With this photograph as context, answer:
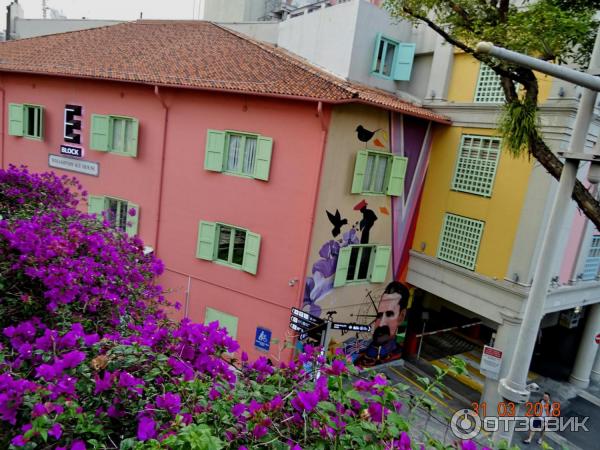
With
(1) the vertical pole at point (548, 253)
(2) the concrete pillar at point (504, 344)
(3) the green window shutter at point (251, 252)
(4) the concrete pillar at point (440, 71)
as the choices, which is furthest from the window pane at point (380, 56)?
(1) the vertical pole at point (548, 253)

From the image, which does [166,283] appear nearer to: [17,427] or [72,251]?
[72,251]

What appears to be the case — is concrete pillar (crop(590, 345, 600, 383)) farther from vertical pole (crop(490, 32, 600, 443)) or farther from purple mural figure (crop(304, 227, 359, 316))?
vertical pole (crop(490, 32, 600, 443))

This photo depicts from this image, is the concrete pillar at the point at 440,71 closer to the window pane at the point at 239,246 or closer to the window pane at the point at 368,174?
the window pane at the point at 368,174

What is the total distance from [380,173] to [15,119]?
14.2m

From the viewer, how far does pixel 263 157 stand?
41.3 feet

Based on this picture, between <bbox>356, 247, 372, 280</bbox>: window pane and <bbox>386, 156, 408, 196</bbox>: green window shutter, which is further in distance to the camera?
<bbox>356, 247, 372, 280</bbox>: window pane

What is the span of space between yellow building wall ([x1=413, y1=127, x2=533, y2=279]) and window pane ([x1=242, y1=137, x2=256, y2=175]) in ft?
19.5

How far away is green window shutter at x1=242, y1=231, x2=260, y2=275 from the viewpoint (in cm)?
1295

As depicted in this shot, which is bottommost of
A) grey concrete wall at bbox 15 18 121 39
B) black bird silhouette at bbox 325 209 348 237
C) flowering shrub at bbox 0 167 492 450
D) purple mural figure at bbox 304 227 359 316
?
purple mural figure at bbox 304 227 359 316

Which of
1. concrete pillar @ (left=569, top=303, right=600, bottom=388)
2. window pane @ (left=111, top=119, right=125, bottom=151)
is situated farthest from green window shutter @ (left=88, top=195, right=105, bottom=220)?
concrete pillar @ (left=569, top=303, right=600, bottom=388)

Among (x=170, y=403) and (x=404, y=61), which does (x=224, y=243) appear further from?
(x=170, y=403)

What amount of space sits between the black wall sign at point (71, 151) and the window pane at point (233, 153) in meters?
6.34

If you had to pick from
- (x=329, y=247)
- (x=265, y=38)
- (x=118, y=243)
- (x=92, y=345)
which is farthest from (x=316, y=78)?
(x=92, y=345)

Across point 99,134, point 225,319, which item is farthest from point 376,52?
point 225,319
